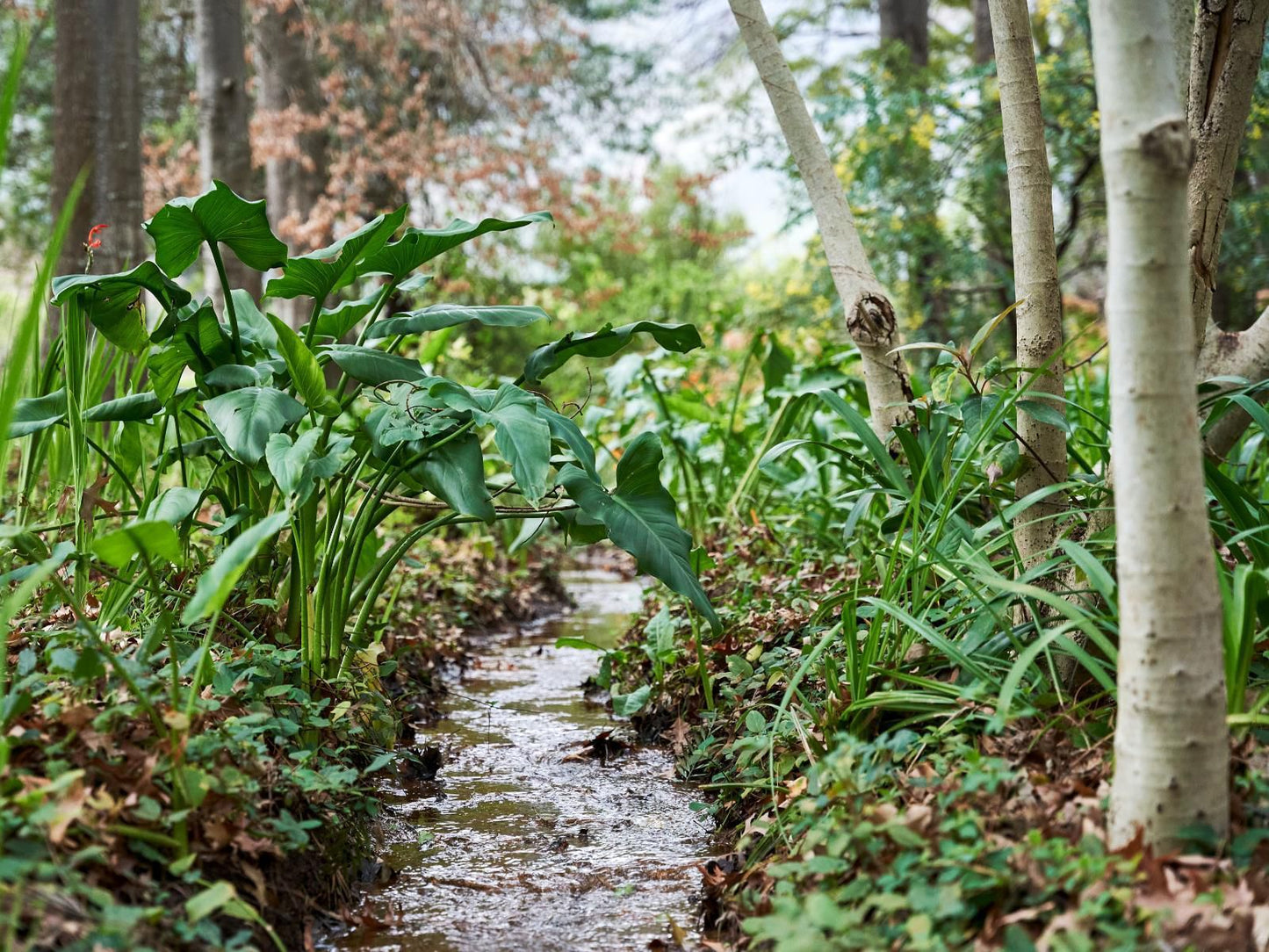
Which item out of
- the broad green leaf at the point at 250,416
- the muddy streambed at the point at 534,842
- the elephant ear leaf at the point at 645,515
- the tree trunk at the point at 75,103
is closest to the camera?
the muddy streambed at the point at 534,842

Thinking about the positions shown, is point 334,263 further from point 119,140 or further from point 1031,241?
point 119,140

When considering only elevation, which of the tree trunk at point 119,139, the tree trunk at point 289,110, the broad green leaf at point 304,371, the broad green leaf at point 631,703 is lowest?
the broad green leaf at point 631,703

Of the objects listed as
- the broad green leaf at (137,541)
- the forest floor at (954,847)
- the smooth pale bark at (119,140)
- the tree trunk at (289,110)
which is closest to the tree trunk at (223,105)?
the smooth pale bark at (119,140)

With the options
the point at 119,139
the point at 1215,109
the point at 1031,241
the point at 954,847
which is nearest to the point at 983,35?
the point at 119,139

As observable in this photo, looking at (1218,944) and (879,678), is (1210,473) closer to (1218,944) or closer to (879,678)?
(879,678)

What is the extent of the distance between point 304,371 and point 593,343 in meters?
0.67

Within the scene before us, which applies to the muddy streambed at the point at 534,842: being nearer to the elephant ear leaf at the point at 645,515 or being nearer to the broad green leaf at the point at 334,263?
the elephant ear leaf at the point at 645,515

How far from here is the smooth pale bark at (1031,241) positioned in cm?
217

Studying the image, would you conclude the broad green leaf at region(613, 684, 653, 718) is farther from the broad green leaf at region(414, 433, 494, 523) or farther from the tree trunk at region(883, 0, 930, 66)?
the tree trunk at region(883, 0, 930, 66)

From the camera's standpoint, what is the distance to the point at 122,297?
2305mm

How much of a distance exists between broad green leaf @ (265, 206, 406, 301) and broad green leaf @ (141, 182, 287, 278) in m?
0.07

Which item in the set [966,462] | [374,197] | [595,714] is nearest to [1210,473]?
[966,462]

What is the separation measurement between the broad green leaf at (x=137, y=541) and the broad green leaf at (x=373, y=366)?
2.31ft

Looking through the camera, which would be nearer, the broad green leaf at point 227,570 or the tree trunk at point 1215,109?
the broad green leaf at point 227,570
